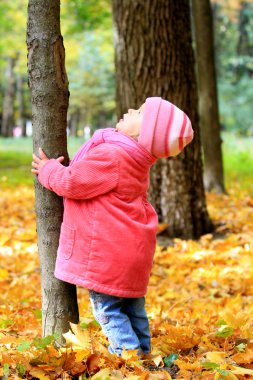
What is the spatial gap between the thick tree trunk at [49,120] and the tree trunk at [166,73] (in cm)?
348

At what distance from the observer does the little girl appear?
2752 mm

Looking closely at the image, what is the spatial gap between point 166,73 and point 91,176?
384 centimetres

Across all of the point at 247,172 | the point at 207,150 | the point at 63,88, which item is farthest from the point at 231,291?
the point at 247,172

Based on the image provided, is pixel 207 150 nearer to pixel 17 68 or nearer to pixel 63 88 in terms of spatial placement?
pixel 63 88

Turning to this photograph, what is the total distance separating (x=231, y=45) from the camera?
34500 millimetres

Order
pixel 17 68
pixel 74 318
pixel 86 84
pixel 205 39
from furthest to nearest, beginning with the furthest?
pixel 86 84
pixel 17 68
pixel 205 39
pixel 74 318

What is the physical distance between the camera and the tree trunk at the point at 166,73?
20.6 ft

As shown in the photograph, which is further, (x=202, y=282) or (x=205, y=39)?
(x=205, y=39)

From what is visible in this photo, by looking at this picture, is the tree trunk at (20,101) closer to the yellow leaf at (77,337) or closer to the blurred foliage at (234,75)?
the blurred foliage at (234,75)

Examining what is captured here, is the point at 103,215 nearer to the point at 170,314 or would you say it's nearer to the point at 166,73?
the point at 170,314

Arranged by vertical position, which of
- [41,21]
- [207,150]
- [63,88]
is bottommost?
[207,150]

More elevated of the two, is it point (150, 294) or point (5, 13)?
point (5, 13)

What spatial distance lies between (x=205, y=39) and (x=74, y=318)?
7.45 m

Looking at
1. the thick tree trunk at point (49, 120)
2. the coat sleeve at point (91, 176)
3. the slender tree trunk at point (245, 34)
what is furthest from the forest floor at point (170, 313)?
the slender tree trunk at point (245, 34)
